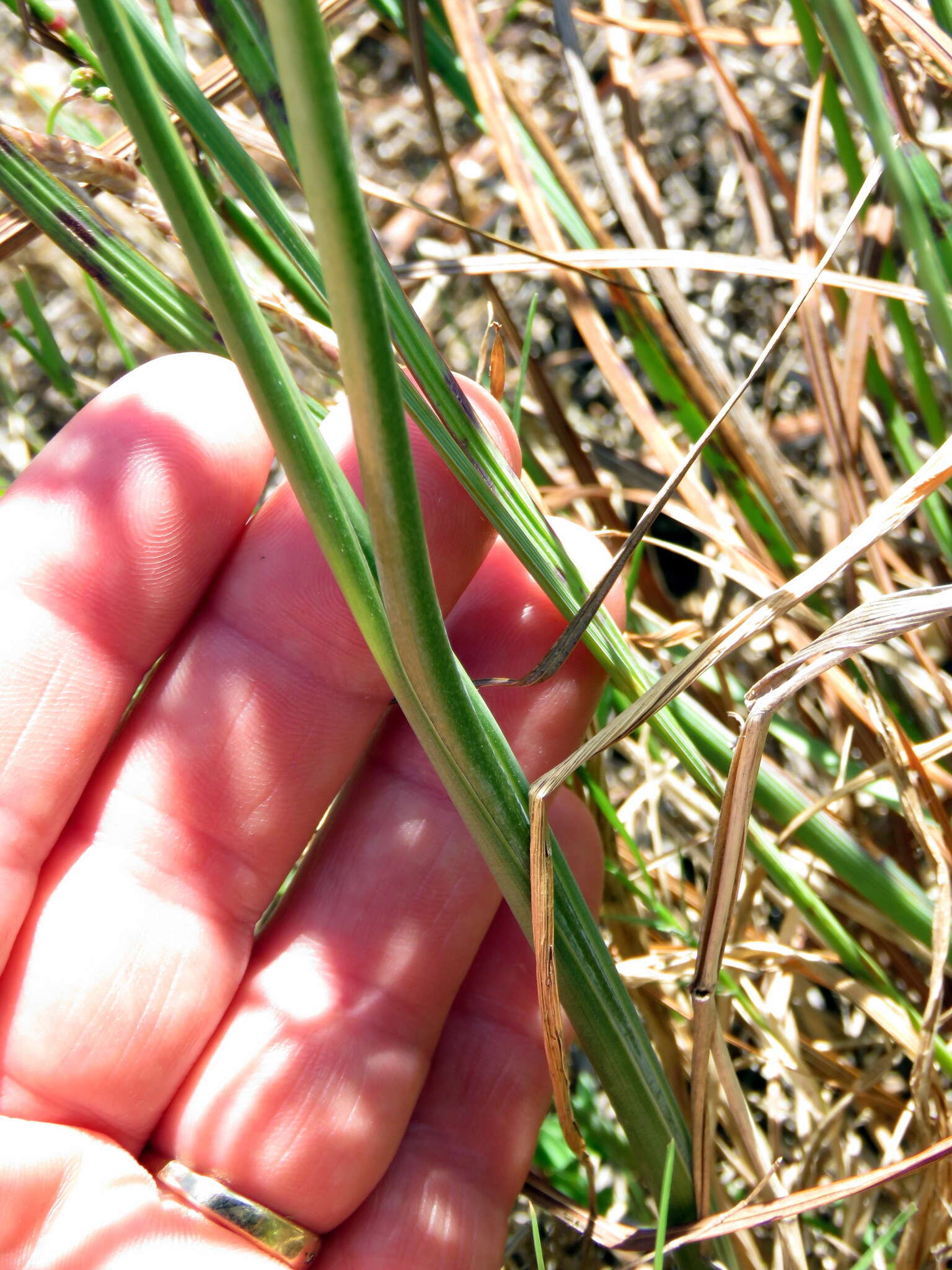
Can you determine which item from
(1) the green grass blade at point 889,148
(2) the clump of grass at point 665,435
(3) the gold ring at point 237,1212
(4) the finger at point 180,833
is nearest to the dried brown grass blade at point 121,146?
(2) the clump of grass at point 665,435

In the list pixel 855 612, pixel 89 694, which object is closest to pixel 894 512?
pixel 855 612

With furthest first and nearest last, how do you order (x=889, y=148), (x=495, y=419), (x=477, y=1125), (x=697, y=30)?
(x=697, y=30) < (x=477, y=1125) < (x=495, y=419) < (x=889, y=148)

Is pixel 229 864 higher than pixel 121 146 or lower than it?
lower

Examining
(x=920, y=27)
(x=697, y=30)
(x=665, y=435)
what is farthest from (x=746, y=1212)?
(x=697, y=30)

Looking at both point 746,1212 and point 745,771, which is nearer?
point 745,771

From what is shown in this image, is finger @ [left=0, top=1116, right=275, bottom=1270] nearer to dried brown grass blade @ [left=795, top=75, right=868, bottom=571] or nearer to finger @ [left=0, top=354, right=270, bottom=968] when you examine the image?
finger @ [left=0, top=354, right=270, bottom=968]

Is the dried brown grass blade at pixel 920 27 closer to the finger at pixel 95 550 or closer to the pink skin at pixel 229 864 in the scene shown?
the pink skin at pixel 229 864

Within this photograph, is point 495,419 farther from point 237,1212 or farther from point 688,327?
point 237,1212
